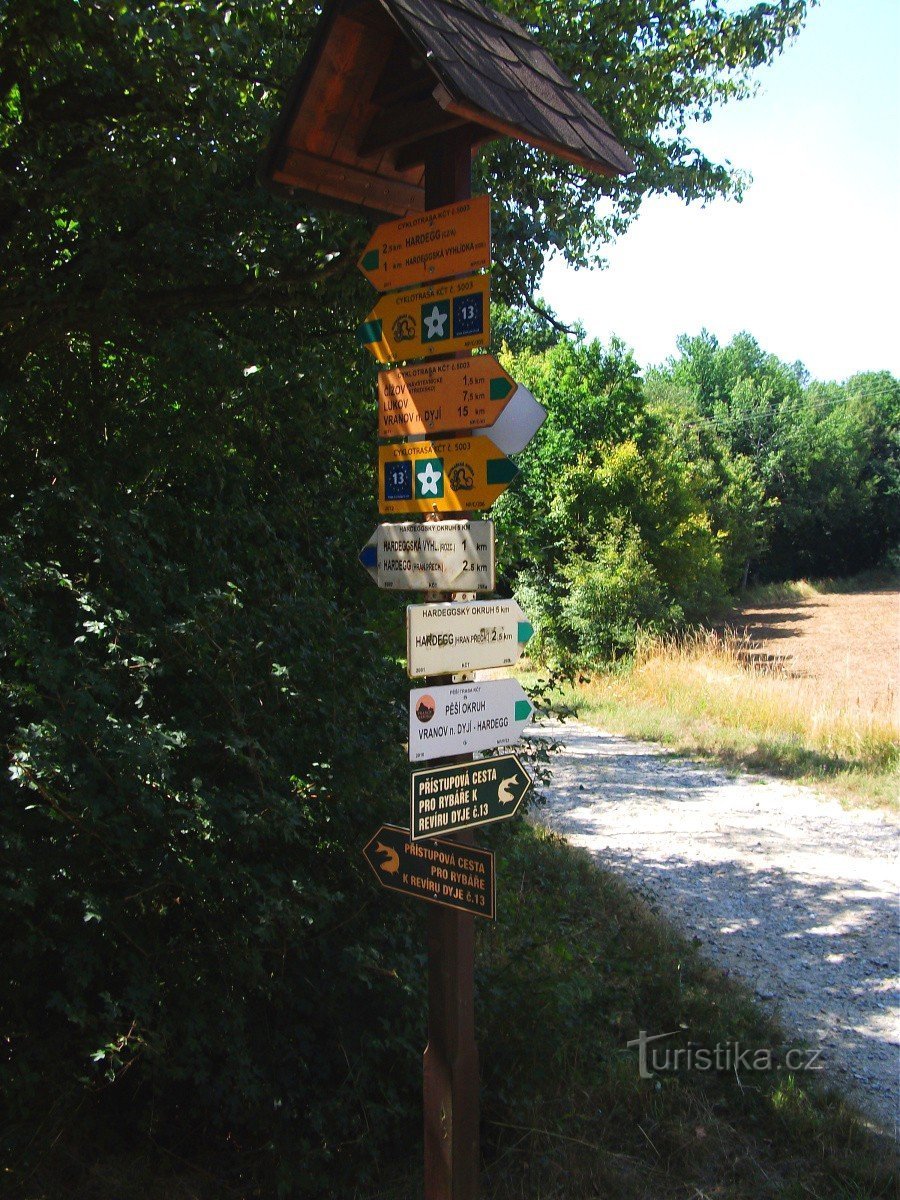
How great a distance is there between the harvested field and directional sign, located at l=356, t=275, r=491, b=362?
10.2 metres

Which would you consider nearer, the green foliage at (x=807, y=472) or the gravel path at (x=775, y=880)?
the gravel path at (x=775, y=880)

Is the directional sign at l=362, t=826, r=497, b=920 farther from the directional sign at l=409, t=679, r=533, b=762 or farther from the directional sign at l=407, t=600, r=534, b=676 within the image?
the directional sign at l=407, t=600, r=534, b=676

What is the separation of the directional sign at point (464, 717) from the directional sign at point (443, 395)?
794mm

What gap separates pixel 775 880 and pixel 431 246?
5626 millimetres

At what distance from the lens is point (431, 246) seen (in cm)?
315

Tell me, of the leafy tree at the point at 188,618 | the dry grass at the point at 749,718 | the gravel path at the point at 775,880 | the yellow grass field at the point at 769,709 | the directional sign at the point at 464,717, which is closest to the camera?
the directional sign at the point at 464,717

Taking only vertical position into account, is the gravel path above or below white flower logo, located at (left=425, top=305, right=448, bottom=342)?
below

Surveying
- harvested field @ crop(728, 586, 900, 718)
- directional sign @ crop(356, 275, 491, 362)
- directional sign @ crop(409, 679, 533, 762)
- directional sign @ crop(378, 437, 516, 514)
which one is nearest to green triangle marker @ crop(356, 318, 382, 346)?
directional sign @ crop(356, 275, 491, 362)

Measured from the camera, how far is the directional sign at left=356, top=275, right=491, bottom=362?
3070mm

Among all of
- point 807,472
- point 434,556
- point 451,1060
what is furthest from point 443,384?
point 807,472

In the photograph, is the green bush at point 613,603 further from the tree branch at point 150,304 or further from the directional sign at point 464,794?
the directional sign at point 464,794

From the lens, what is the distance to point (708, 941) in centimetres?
604

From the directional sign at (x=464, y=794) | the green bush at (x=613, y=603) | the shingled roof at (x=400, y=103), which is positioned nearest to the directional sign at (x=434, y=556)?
the directional sign at (x=464, y=794)

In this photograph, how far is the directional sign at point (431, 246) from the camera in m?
3.03
